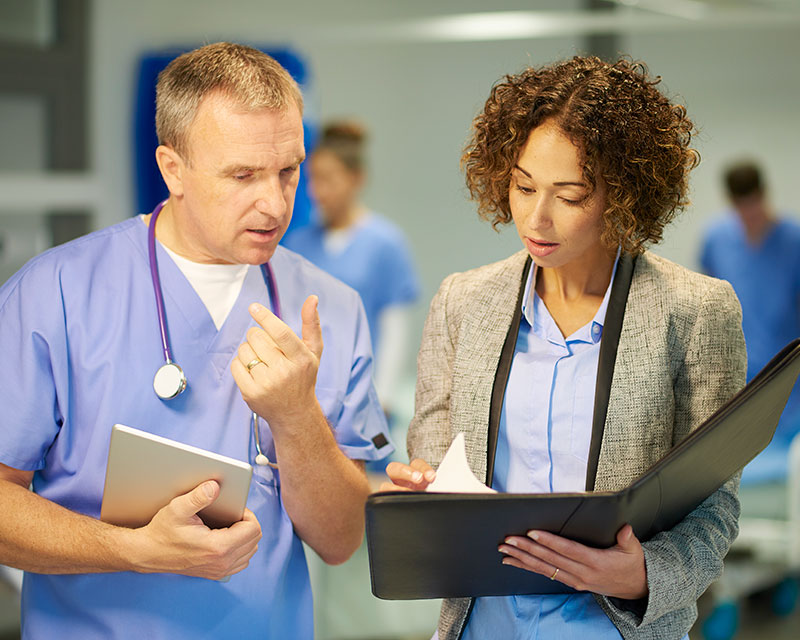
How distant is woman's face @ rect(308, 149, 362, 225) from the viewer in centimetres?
358

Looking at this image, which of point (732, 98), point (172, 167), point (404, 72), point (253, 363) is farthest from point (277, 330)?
point (732, 98)

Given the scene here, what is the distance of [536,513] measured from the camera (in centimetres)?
104

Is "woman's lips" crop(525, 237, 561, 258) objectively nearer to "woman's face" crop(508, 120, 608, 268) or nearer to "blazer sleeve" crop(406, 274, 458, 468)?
"woman's face" crop(508, 120, 608, 268)

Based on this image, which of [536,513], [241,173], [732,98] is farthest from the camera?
[732,98]

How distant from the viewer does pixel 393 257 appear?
12.0 ft

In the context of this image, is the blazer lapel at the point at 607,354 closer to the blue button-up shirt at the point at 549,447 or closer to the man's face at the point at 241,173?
the blue button-up shirt at the point at 549,447

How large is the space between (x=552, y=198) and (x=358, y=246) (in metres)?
2.50

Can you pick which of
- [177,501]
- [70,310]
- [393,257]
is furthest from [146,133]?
[177,501]

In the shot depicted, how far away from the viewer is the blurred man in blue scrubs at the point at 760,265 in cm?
383

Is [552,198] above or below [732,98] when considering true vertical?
below

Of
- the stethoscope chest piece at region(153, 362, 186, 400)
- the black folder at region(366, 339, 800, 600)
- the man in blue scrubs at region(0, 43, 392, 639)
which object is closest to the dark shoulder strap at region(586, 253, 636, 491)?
the black folder at region(366, 339, 800, 600)

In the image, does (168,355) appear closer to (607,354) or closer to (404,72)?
(607,354)

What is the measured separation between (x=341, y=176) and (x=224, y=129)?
7.72 ft

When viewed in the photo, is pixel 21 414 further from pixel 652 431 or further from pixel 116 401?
pixel 652 431
